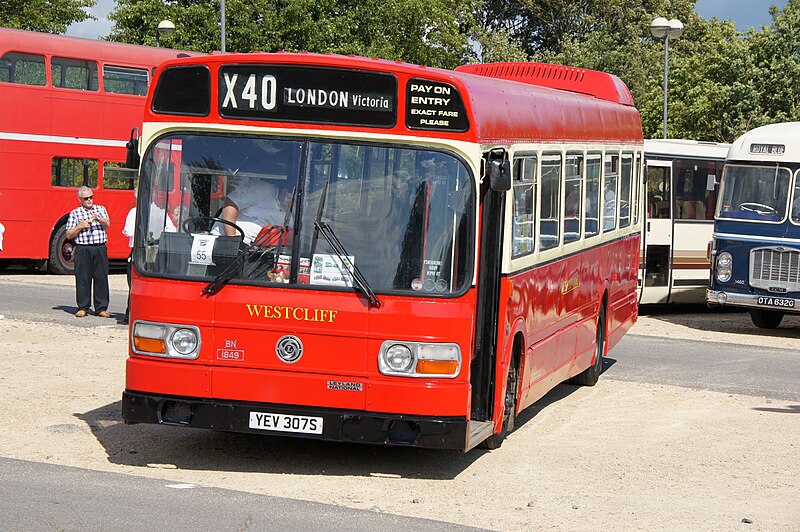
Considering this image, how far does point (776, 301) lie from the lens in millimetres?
22609

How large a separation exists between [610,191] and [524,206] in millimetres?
4505

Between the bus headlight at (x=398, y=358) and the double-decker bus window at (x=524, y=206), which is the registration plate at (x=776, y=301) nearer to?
the double-decker bus window at (x=524, y=206)

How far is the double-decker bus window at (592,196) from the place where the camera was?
1405cm

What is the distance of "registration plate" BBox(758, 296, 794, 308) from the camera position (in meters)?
22.4

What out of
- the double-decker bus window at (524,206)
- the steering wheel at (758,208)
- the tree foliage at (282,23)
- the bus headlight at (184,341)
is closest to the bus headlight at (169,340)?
the bus headlight at (184,341)

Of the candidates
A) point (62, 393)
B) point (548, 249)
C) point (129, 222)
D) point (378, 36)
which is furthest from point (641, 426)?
point (378, 36)

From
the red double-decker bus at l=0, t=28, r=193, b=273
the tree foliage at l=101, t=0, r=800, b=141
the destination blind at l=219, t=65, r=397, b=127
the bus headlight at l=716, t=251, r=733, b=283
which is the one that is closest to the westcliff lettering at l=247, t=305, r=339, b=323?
the destination blind at l=219, t=65, r=397, b=127

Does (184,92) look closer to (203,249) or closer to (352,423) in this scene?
(203,249)

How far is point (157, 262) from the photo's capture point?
10148 mm

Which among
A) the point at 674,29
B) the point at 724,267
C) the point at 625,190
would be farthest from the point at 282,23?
the point at 625,190

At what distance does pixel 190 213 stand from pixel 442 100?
190 cm

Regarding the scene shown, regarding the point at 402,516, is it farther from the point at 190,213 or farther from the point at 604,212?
the point at 604,212

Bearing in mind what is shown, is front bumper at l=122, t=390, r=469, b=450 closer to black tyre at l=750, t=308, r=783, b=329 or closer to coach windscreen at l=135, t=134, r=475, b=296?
coach windscreen at l=135, t=134, r=475, b=296

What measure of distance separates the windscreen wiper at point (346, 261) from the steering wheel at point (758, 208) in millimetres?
14659
